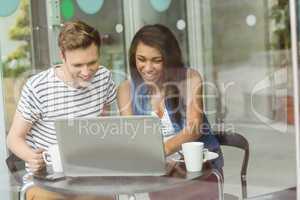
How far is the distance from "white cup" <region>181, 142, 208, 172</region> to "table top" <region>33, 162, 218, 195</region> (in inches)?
1.1

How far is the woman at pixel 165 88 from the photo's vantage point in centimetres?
245

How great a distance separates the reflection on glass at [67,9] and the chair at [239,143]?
0.87m

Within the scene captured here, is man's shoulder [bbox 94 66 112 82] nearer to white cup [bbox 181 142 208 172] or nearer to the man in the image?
the man

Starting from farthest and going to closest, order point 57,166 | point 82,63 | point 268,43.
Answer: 1. point 268,43
2. point 82,63
3. point 57,166

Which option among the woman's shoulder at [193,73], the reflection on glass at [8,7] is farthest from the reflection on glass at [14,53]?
the woman's shoulder at [193,73]

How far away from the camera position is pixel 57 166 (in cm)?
229

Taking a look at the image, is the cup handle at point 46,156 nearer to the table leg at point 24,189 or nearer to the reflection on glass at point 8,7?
the table leg at point 24,189

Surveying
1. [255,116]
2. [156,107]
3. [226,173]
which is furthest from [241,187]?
[156,107]

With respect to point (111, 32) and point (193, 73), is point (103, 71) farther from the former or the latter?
point (193, 73)

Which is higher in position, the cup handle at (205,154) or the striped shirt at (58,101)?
the striped shirt at (58,101)

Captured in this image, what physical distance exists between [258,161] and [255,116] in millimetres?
285

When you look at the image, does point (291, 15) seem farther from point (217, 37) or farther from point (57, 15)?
point (57, 15)

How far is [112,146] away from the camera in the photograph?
2172mm

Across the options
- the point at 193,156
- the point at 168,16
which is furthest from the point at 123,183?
the point at 168,16
